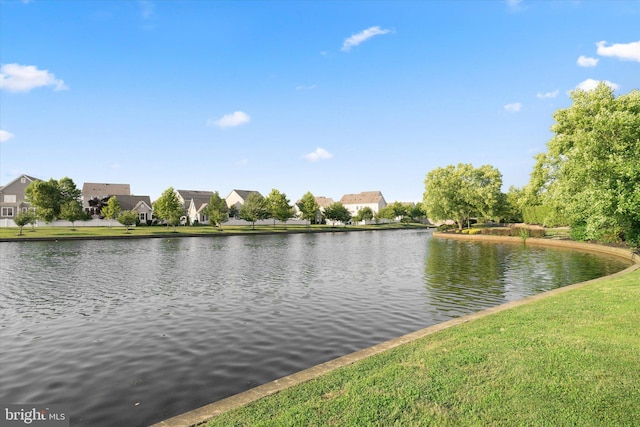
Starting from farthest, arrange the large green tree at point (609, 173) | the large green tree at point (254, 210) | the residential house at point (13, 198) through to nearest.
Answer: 1. the large green tree at point (254, 210)
2. the residential house at point (13, 198)
3. the large green tree at point (609, 173)

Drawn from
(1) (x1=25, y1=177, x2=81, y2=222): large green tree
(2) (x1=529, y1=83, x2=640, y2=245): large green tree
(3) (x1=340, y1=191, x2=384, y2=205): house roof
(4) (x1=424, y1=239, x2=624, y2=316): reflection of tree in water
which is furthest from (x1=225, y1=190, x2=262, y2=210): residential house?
(2) (x1=529, y1=83, x2=640, y2=245): large green tree

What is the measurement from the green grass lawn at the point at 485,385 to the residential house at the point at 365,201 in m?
148

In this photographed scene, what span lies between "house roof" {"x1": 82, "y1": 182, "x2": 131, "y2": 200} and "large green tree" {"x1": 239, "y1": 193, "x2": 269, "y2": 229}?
42.1m

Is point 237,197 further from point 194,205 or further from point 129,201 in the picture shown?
point 129,201

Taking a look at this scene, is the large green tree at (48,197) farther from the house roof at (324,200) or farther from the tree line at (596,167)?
the house roof at (324,200)

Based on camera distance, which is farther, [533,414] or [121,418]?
[121,418]

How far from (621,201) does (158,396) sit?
23549 mm

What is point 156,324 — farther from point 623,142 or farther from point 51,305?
point 623,142

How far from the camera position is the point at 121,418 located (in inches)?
287

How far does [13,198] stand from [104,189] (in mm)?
20731

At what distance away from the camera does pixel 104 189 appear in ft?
346

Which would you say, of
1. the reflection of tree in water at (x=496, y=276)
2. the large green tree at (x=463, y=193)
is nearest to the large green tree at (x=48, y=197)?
the reflection of tree in water at (x=496, y=276)

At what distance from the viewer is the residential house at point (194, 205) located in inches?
4199

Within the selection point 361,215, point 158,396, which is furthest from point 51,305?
point 361,215
